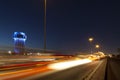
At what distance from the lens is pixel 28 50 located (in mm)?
20734

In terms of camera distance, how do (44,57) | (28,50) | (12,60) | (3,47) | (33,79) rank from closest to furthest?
(3,47)
(12,60)
(28,50)
(33,79)
(44,57)

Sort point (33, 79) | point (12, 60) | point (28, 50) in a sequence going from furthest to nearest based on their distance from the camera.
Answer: point (33, 79), point (28, 50), point (12, 60)

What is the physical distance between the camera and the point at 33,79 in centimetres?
2350

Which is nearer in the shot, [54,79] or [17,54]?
[17,54]

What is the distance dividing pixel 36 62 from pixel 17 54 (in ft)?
18.7

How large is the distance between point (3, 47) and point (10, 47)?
2.80ft

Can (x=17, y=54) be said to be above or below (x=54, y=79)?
above

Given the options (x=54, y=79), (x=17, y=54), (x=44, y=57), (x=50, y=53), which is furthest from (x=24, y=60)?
(x=50, y=53)

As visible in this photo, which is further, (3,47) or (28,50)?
(28,50)

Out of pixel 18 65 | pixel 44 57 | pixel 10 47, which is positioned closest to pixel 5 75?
pixel 18 65

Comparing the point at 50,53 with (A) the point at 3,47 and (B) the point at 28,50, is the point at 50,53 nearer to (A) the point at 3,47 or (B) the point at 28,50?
(B) the point at 28,50

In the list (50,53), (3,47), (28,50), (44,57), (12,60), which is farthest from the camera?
(50,53)

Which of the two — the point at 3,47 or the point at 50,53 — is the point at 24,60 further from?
the point at 50,53

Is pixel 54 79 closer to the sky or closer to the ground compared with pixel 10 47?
closer to the ground
